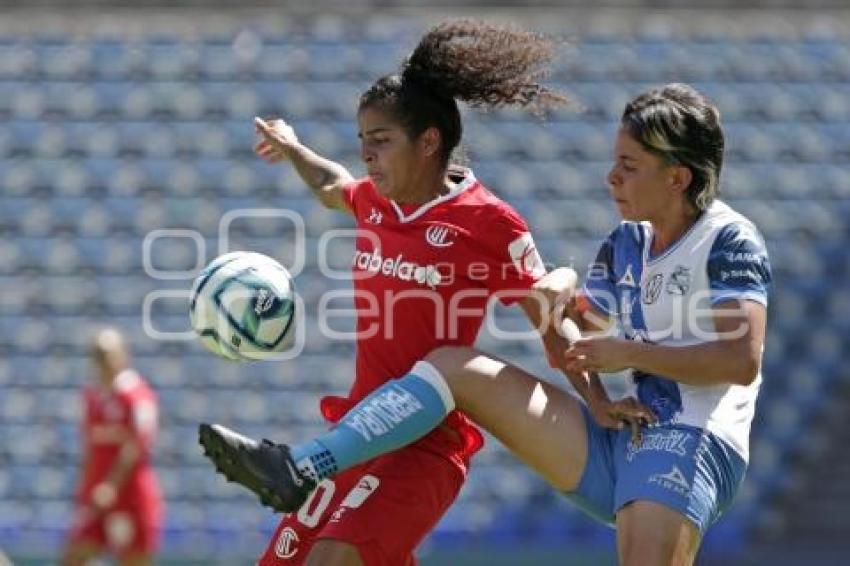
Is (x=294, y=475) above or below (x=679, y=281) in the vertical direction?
below

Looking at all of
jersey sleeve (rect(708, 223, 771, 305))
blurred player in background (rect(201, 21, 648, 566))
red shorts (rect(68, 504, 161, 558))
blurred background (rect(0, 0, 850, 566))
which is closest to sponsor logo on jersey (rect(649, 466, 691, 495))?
blurred player in background (rect(201, 21, 648, 566))

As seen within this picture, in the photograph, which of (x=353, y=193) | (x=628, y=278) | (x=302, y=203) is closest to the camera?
(x=628, y=278)

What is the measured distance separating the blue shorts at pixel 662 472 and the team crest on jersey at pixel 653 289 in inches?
14.0

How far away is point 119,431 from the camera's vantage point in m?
10.3

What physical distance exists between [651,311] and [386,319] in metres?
0.77

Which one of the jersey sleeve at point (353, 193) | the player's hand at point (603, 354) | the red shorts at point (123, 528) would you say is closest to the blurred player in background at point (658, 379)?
the player's hand at point (603, 354)

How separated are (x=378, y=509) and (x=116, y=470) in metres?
5.75

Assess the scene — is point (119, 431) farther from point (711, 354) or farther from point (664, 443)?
point (711, 354)

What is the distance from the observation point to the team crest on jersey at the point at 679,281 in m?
4.50

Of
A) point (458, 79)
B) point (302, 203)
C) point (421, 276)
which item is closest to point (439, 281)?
point (421, 276)

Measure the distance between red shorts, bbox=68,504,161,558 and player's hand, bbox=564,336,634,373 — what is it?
621cm

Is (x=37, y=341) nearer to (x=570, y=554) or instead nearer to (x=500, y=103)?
(x=570, y=554)

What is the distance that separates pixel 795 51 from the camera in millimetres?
11836

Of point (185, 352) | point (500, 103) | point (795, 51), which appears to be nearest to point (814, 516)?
point (795, 51)
